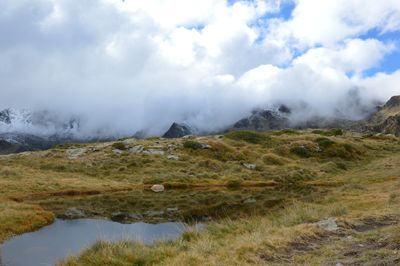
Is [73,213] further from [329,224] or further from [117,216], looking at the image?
[329,224]

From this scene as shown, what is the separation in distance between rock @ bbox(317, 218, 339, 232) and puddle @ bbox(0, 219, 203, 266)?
6.11 m

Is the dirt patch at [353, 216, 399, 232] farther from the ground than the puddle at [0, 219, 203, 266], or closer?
farther from the ground

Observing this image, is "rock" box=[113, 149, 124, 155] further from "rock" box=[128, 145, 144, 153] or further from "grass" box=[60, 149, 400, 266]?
"grass" box=[60, 149, 400, 266]

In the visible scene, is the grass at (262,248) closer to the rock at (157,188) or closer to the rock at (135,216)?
the rock at (135,216)

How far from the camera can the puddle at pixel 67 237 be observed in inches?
805

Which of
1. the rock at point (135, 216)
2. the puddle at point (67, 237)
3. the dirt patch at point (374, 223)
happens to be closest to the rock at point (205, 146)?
the rock at point (135, 216)

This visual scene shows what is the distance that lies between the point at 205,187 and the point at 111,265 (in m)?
36.0

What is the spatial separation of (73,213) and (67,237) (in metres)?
8.60

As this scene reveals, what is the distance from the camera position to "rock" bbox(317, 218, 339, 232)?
58.4 feet

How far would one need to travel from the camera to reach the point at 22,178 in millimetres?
48406

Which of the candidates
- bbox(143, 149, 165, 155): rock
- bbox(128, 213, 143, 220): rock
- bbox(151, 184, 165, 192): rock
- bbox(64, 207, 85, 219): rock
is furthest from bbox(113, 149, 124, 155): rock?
bbox(128, 213, 143, 220): rock

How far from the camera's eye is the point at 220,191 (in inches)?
1863

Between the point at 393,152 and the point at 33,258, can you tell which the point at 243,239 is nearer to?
the point at 33,258

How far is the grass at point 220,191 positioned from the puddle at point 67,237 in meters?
1.53
